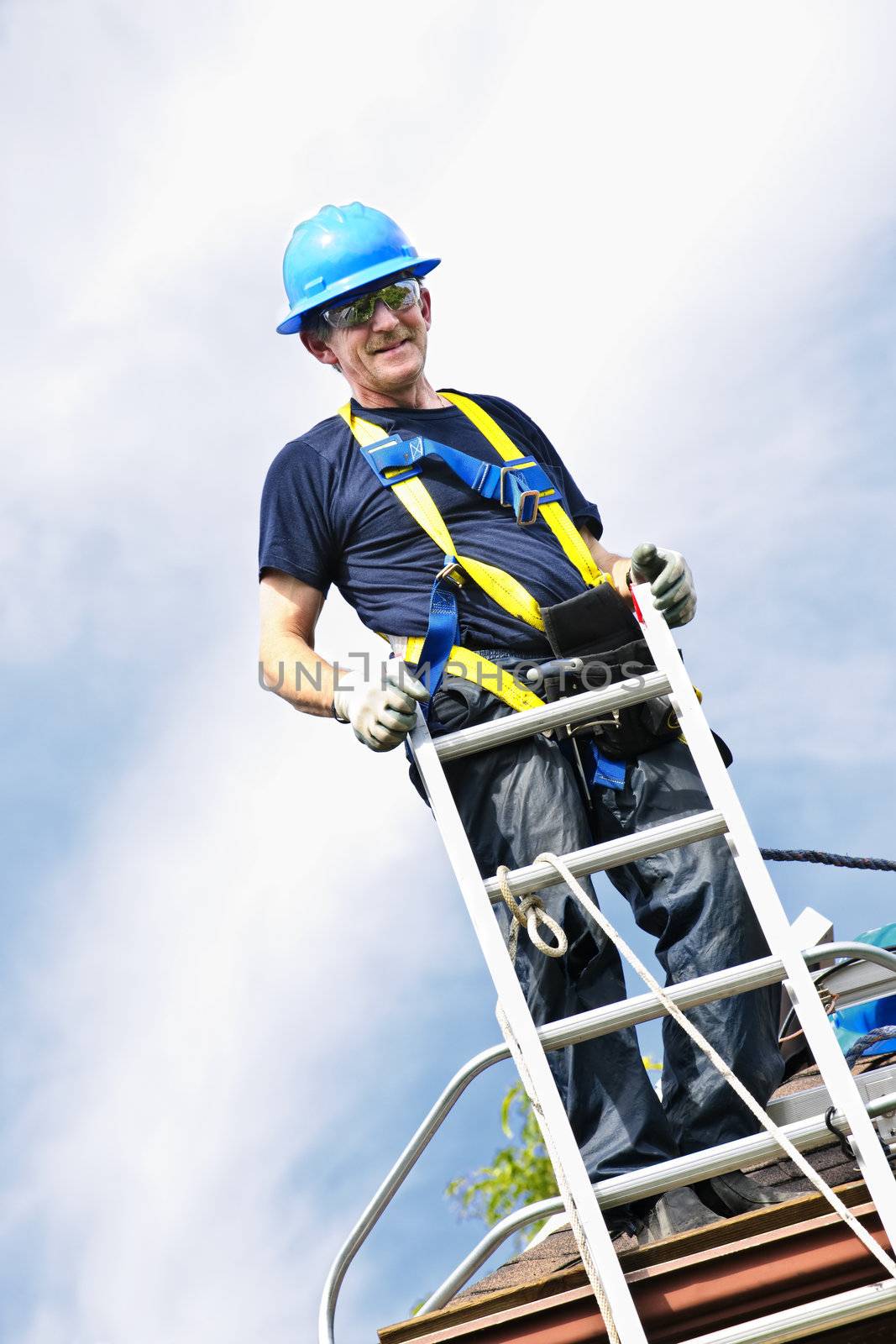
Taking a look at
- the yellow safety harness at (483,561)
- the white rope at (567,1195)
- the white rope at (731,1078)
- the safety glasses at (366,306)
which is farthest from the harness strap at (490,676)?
the safety glasses at (366,306)

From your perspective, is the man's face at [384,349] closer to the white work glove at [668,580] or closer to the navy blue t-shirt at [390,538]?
the navy blue t-shirt at [390,538]

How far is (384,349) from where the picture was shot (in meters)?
4.28

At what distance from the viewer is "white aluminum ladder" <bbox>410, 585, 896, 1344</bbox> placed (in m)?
2.65

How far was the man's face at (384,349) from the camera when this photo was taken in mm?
4258

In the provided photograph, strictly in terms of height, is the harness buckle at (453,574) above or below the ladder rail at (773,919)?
above

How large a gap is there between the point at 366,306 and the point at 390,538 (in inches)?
29.7

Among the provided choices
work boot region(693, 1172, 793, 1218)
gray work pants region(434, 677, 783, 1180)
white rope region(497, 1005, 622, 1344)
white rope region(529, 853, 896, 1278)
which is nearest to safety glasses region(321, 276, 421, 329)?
gray work pants region(434, 677, 783, 1180)

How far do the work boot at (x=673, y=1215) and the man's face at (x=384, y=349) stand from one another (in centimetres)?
235

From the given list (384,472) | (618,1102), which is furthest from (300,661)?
(618,1102)

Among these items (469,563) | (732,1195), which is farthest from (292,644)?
(732,1195)

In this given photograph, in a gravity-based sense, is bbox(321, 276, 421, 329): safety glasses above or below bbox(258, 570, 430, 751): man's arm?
above

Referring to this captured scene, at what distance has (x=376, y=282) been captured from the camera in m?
4.26

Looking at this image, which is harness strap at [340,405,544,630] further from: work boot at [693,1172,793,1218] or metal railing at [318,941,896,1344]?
work boot at [693,1172,793,1218]

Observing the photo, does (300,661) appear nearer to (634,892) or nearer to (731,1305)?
(634,892)
